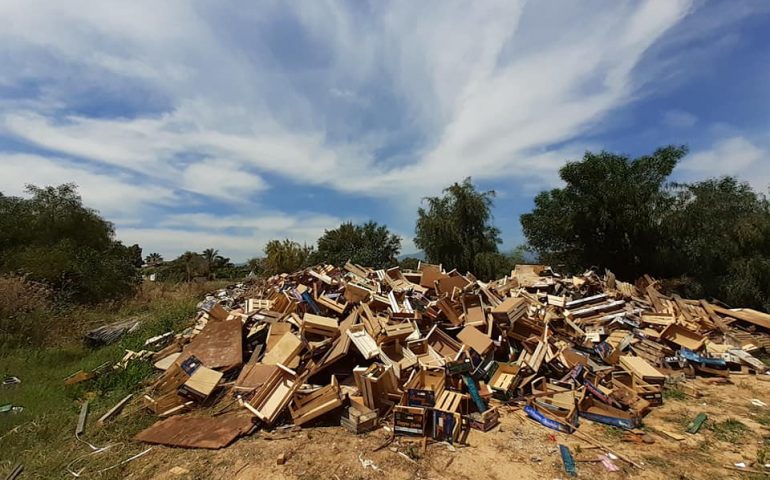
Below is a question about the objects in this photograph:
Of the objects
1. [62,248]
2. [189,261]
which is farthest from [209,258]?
[62,248]

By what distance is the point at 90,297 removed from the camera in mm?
14219

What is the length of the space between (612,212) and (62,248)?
22.1 meters

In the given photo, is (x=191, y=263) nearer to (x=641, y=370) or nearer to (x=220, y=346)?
(x=220, y=346)

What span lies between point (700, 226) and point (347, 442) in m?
15.9

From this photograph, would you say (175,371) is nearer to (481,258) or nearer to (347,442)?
(347,442)

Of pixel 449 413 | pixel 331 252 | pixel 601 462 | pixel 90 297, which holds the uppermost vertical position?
pixel 331 252

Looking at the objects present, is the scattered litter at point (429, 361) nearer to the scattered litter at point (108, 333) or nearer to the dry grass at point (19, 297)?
the scattered litter at point (108, 333)

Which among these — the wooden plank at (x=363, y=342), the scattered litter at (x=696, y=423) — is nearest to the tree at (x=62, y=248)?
the wooden plank at (x=363, y=342)

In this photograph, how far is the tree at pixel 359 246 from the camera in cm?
2139

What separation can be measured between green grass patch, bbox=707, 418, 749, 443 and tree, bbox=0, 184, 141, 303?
1667 cm

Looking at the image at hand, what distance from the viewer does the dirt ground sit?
396 cm

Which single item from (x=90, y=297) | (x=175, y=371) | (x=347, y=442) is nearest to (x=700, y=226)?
(x=347, y=442)

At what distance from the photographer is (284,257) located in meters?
19.9

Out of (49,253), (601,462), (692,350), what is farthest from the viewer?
(49,253)
